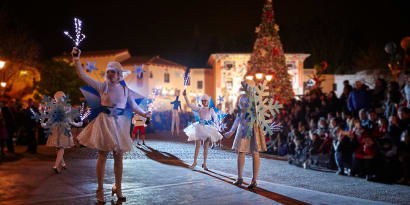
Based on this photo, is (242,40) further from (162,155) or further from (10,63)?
(162,155)

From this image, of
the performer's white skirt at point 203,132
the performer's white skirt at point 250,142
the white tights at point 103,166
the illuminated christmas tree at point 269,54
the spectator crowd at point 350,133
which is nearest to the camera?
the white tights at point 103,166

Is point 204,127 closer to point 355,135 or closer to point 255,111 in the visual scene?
point 255,111

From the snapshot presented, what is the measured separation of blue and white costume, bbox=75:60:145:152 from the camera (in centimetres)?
589

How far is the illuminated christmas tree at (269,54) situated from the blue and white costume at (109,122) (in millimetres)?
19834

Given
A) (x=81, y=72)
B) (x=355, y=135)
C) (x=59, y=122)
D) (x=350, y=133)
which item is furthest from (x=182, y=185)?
(x=350, y=133)

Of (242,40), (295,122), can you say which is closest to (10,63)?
(295,122)

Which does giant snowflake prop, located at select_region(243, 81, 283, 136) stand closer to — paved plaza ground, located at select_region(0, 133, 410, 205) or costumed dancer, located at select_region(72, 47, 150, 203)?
paved plaza ground, located at select_region(0, 133, 410, 205)

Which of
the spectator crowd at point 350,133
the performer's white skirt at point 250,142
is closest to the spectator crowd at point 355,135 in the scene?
the spectator crowd at point 350,133

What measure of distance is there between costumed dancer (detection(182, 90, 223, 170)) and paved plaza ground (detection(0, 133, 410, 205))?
2.51ft

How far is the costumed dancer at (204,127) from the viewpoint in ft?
32.9

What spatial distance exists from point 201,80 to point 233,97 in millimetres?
9724

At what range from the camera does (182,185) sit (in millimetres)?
7305

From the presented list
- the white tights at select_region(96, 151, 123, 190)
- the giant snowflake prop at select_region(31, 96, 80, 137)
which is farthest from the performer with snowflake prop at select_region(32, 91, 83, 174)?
the white tights at select_region(96, 151, 123, 190)

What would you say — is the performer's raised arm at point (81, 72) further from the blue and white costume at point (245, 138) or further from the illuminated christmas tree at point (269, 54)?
the illuminated christmas tree at point (269, 54)
